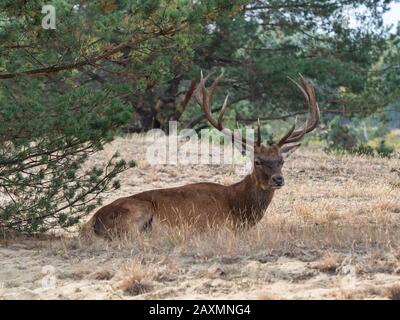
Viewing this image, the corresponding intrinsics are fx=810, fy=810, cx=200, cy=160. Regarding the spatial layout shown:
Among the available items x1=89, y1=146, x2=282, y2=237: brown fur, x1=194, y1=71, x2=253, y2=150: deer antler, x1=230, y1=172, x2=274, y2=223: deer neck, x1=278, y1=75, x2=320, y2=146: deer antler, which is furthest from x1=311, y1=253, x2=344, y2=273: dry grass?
x1=278, y1=75, x2=320, y2=146: deer antler

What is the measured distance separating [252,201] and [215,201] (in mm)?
460

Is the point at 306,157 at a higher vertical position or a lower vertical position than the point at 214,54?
lower

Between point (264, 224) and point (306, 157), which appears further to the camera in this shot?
point (306, 157)

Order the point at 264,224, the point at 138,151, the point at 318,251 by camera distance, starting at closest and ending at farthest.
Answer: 1. the point at 318,251
2. the point at 264,224
3. the point at 138,151

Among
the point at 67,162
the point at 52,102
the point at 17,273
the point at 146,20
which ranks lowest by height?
the point at 17,273

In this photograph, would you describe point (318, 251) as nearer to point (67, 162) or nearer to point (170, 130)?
point (67, 162)

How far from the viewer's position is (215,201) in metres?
10.1

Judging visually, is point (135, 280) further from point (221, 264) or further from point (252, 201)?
point (252, 201)

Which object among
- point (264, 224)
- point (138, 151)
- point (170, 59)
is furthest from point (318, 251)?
point (138, 151)

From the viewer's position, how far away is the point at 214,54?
71.3 feet

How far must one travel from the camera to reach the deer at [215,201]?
9375 millimetres

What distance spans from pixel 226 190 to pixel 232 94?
13976mm

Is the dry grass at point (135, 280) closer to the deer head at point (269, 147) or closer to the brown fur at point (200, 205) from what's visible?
the brown fur at point (200, 205)

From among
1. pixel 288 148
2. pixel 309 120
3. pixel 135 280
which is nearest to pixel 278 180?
pixel 288 148
